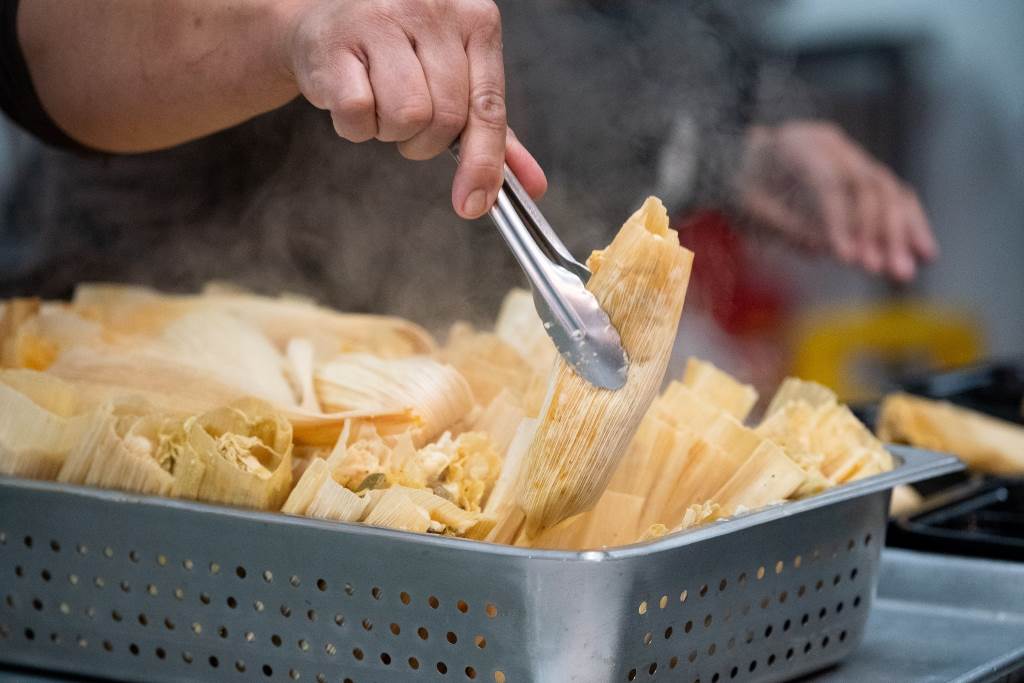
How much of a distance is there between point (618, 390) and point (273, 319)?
62 centimetres

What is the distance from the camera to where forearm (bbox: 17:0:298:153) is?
1.13 meters

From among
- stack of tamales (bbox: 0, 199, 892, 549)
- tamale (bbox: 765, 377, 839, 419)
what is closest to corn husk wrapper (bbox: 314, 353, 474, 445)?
stack of tamales (bbox: 0, 199, 892, 549)

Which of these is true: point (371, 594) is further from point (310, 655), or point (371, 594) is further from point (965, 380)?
point (965, 380)

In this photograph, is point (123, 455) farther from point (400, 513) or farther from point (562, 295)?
point (562, 295)

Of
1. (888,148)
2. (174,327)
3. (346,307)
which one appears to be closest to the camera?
(174,327)

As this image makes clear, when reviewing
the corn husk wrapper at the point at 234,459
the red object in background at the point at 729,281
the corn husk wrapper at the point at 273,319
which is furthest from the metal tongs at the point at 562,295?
the red object in background at the point at 729,281

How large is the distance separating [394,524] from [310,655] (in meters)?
0.12

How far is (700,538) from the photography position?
875mm

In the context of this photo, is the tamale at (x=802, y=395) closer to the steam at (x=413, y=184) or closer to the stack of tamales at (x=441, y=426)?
the stack of tamales at (x=441, y=426)

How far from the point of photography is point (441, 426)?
1082mm

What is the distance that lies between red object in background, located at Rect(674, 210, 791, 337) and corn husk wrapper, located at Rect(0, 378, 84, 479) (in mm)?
840

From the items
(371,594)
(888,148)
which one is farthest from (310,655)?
(888,148)

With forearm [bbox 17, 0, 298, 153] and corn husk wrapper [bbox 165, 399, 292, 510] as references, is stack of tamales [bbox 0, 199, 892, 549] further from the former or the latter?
forearm [bbox 17, 0, 298, 153]

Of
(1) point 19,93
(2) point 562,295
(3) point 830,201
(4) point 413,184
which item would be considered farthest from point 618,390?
(3) point 830,201
